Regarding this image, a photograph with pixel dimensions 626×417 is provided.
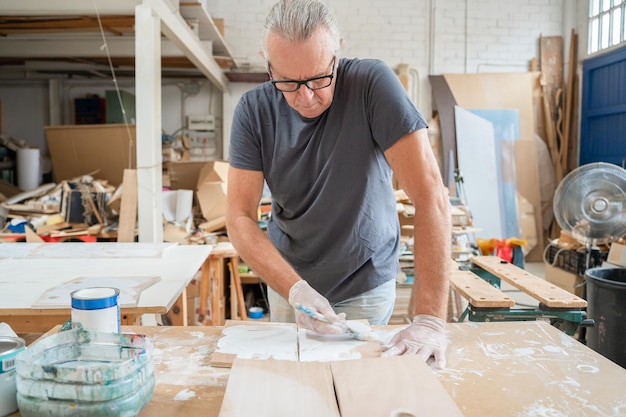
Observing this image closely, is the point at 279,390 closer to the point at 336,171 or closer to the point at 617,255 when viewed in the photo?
the point at 336,171

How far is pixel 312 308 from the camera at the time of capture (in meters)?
1.35

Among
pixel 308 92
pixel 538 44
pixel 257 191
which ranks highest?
pixel 538 44

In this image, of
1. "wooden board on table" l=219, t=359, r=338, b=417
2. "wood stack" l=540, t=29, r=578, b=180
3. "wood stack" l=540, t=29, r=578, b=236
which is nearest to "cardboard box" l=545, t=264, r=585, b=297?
"wood stack" l=540, t=29, r=578, b=236

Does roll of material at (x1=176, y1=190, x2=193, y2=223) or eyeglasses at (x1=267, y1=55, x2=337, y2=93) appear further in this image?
roll of material at (x1=176, y1=190, x2=193, y2=223)

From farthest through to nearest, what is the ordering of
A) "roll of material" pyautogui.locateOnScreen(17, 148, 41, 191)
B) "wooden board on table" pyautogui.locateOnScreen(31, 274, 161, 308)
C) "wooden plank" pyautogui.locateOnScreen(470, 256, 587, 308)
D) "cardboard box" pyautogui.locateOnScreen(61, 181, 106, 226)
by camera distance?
1. "roll of material" pyautogui.locateOnScreen(17, 148, 41, 191)
2. "cardboard box" pyautogui.locateOnScreen(61, 181, 106, 226)
3. "wooden plank" pyautogui.locateOnScreen(470, 256, 587, 308)
4. "wooden board on table" pyautogui.locateOnScreen(31, 274, 161, 308)

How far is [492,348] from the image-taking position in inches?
49.9

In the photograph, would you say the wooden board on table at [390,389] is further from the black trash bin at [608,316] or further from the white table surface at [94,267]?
the black trash bin at [608,316]

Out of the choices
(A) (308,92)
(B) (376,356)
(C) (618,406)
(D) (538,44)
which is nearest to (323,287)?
(B) (376,356)

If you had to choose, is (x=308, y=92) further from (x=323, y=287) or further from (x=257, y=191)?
(x=323, y=287)

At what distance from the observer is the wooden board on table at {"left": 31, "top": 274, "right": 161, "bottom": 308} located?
1.79 m

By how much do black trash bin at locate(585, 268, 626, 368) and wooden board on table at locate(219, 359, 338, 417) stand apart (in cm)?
260

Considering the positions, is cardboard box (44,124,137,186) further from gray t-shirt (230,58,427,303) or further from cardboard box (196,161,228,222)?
gray t-shirt (230,58,427,303)

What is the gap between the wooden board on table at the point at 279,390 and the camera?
0.87 m

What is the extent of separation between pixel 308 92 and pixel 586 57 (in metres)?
6.11
